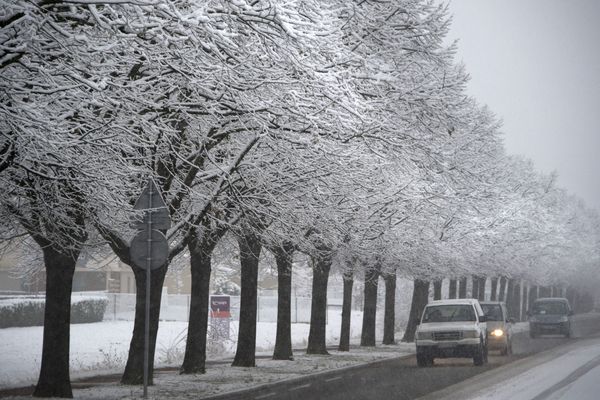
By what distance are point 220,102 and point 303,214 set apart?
598 centimetres

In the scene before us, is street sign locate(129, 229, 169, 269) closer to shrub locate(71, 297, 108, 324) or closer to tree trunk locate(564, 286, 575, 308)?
shrub locate(71, 297, 108, 324)

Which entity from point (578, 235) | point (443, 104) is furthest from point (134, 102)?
point (578, 235)

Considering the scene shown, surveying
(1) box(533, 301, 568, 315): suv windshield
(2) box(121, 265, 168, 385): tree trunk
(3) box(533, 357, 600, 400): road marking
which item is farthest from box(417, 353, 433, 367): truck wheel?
(1) box(533, 301, 568, 315): suv windshield

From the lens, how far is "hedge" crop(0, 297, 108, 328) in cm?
4044

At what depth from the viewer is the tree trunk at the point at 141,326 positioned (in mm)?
17516

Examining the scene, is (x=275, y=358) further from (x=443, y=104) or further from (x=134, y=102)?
(x=134, y=102)

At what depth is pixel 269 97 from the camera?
13.8m

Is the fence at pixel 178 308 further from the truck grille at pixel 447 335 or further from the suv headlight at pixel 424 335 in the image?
the truck grille at pixel 447 335

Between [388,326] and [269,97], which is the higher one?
[269,97]

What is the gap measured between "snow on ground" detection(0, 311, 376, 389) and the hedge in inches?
30.9

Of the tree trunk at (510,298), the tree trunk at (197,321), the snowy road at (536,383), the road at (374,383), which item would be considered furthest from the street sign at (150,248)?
the tree trunk at (510,298)

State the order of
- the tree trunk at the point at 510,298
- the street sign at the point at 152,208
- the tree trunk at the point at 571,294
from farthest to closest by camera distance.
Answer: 1. the tree trunk at the point at 571,294
2. the tree trunk at the point at 510,298
3. the street sign at the point at 152,208

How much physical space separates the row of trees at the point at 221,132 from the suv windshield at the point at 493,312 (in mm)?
4289

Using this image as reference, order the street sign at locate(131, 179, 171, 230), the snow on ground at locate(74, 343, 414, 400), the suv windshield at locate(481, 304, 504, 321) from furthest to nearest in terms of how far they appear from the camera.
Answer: the suv windshield at locate(481, 304, 504, 321)
the snow on ground at locate(74, 343, 414, 400)
the street sign at locate(131, 179, 171, 230)
